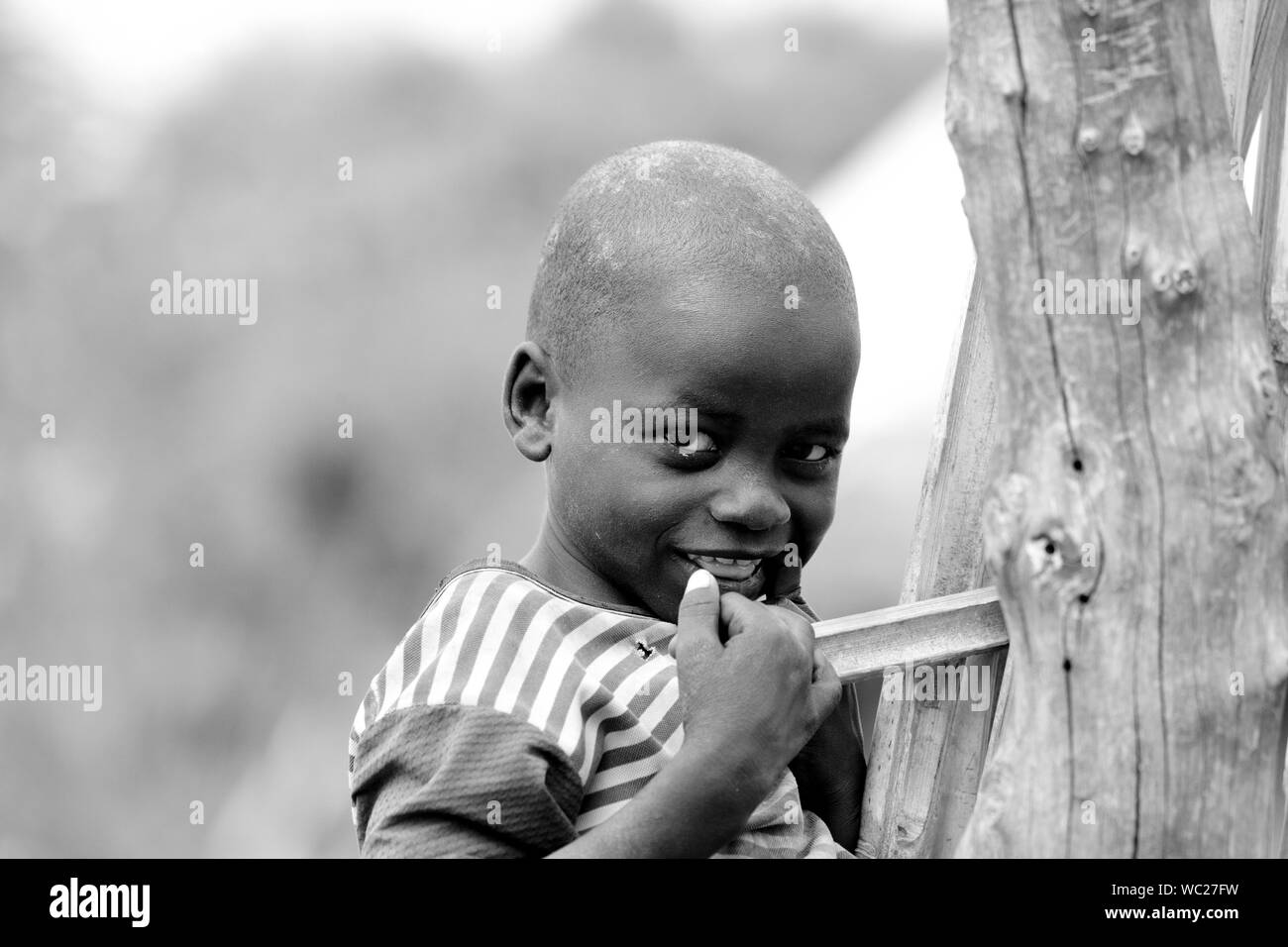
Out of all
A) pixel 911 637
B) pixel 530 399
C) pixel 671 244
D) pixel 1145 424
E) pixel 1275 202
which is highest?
pixel 1275 202

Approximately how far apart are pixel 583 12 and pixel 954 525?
160 inches

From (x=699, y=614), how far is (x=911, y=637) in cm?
32

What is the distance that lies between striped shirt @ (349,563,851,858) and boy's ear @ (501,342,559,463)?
7.8 inches

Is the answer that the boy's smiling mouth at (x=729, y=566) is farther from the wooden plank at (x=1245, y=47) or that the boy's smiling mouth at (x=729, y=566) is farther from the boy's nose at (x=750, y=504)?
the wooden plank at (x=1245, y=47)

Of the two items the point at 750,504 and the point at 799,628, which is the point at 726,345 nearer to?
the point at 750,504

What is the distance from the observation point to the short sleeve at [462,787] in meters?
1.59

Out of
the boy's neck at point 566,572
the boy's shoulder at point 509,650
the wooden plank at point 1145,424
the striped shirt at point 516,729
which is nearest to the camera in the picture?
the wooden plank at point 1145,424

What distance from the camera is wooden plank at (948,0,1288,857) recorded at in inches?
58.7

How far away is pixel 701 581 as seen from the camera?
1867mm

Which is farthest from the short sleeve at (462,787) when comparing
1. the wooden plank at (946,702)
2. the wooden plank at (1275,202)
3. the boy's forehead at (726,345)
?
the wooden plank at (1275,202)

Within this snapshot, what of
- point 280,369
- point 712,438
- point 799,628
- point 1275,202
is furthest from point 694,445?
point 280,369

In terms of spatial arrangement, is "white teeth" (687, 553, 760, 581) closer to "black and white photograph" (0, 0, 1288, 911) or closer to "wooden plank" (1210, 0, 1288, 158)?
"black and white photograph" (0, 0, 1288, 911)

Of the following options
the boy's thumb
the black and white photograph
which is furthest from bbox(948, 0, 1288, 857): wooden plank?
the boy's thumb

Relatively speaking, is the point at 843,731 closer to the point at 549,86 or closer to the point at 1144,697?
the point at 1144,697
